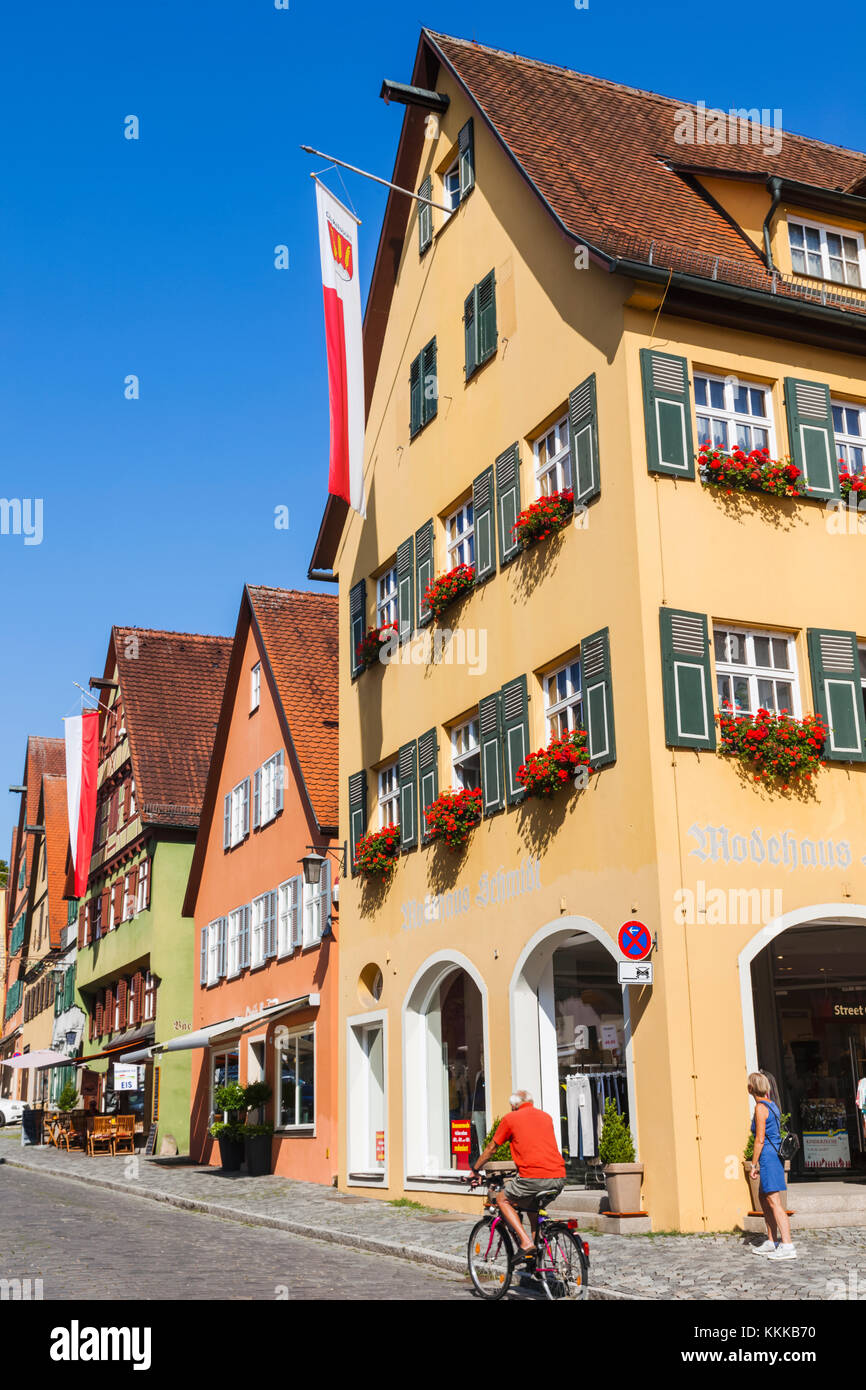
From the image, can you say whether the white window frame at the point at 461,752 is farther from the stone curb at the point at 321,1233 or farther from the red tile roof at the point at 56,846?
the red tile roof at the point at 56,846

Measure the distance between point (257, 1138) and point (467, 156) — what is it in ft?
54.5

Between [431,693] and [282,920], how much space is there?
8.51 metres

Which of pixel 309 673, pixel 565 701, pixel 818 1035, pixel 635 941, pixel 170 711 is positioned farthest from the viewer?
pixel 170 711

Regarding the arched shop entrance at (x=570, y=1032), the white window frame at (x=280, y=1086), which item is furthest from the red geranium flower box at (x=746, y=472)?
the white window frame at (x=280, y=1086)

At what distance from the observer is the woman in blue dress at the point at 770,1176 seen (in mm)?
12022

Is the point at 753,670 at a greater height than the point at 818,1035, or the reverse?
the point at 753,670

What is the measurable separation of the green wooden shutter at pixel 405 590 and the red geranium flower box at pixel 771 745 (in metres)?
7.19

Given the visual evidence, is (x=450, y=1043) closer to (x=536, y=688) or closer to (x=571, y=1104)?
(x=571, y=1104)

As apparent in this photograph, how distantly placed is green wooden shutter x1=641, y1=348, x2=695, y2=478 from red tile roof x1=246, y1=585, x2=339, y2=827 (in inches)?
452

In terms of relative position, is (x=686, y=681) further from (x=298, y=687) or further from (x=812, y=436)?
(x=298, y=687)

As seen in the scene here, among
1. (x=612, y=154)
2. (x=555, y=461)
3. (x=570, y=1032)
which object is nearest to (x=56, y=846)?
(x=612, y=154)

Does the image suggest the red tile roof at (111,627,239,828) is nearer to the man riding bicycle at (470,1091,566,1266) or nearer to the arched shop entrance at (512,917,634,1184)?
the arched shop entrance at (512,917,634,1184)

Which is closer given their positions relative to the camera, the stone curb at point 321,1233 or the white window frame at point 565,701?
the stone curb at point 321,1233

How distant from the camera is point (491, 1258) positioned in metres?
10.9
